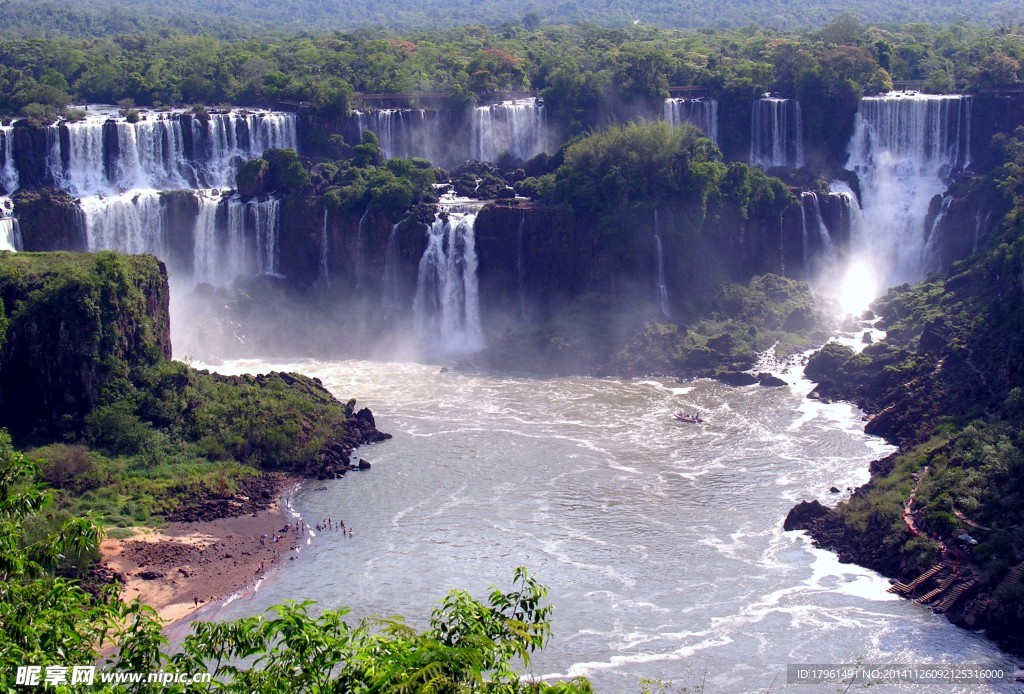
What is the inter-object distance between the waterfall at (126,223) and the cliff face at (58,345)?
1703 centimetres

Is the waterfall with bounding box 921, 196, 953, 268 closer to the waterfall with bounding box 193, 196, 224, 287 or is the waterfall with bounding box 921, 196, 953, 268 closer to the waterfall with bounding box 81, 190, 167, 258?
the waterfall with bounding box 193, 196, 224, 287

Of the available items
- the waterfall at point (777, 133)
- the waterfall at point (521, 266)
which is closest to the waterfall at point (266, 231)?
the waterfall at point (521, 266)

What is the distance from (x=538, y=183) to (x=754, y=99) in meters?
16.1

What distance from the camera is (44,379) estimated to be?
4247cm

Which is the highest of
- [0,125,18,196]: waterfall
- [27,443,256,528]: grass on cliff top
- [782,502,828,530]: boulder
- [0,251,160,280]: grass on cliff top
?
[0,125,18,196]: waterfall

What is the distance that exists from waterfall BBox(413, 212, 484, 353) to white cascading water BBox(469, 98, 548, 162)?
542 inches

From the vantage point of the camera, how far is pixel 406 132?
72750mm

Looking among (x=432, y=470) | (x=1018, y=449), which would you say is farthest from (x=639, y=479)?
(x=1018, y=449)

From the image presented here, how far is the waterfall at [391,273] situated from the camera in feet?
200

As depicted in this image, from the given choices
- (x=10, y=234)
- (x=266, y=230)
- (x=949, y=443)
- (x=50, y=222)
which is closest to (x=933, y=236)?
(x=949, y=443)

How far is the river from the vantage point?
99.2ft

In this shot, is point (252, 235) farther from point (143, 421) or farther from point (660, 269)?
point (143, 421)

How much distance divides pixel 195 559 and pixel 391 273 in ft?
89.9

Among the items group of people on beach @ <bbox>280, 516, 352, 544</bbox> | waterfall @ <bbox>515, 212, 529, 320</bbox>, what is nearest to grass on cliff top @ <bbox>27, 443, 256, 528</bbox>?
group of people on beach @ <bbox>280, 516, 352, 544</bbox>
